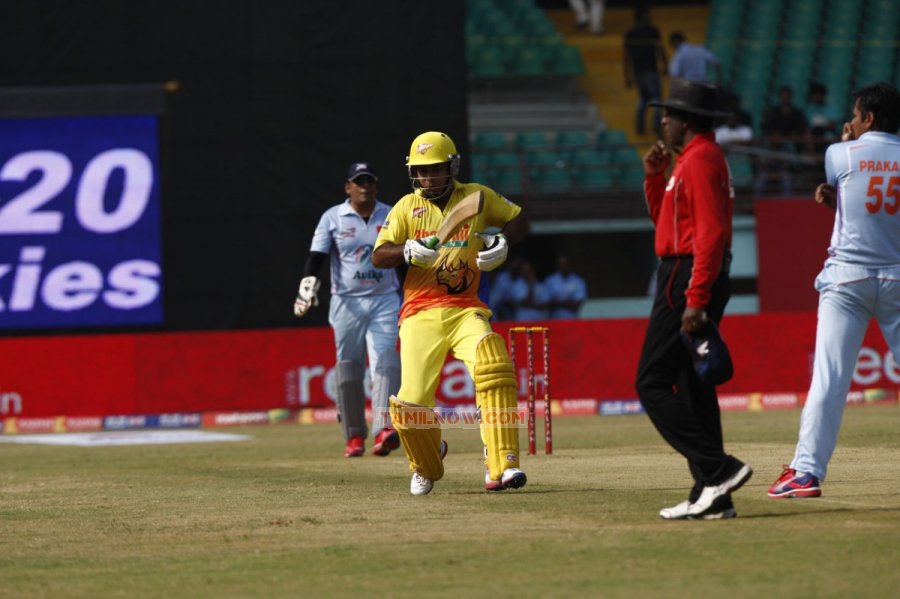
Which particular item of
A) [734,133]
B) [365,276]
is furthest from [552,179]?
[365,276]

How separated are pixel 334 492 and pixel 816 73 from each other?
26.2 metres

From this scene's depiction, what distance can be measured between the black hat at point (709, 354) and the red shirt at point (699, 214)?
0.47 feet

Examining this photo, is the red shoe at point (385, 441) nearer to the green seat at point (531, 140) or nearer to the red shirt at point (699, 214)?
the red shirt at point (699, 214)

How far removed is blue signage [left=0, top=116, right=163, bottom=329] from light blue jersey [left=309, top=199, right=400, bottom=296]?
549cm

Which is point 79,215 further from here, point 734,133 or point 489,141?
point 734,133

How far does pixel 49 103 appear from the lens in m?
19.2

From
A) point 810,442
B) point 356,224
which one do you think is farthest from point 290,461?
point 810,442

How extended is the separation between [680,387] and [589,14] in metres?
28.0

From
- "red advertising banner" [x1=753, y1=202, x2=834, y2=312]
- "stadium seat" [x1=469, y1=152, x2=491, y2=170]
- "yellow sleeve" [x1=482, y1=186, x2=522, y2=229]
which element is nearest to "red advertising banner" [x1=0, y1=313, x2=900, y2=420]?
"red advertising banner" [x1=753, y1=202, x2=834, y2=312]

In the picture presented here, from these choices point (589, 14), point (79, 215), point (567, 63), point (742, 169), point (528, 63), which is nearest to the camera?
point (79, 215)

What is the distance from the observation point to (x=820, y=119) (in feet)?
93.8

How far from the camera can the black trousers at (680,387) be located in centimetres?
807

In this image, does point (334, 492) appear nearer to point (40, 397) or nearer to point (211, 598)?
point (211, 598)

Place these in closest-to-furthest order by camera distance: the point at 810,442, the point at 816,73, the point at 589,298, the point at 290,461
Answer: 1. the point at 810,442
2. the point at 290,461
3. the point at 589,298
4. the point at 816,73
